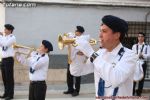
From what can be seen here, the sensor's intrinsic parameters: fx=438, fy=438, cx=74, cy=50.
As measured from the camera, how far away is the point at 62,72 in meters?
12.9

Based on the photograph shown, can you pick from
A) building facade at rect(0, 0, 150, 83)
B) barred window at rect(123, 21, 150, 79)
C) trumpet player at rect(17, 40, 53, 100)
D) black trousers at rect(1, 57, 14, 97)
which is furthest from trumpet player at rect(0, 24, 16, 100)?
barred window at rect(123, 21, 150, 79)

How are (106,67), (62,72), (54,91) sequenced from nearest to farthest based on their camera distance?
(106,67)
(54,91)
(62,72)

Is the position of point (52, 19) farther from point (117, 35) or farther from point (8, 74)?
point (117, 35)

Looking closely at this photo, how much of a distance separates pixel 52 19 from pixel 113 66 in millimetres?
9970

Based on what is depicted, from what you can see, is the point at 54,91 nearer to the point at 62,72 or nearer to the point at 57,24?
the point at 62,72

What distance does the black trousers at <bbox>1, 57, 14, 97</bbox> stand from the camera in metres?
10.5

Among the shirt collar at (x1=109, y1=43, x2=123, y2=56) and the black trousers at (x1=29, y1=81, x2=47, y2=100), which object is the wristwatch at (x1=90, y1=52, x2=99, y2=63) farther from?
the black trousers at (x1=29, y1=81, x2=47, y2=100)

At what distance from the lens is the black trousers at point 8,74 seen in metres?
10.5

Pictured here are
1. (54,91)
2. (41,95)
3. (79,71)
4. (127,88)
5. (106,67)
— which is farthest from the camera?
(54,91)

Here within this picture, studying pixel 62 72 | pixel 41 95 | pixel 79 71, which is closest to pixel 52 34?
pixel 62 72

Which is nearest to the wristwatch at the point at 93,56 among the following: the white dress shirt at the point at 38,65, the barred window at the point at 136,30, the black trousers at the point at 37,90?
the white dress shirt at the point at 38,65

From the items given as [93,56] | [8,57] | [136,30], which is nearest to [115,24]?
[93,56]

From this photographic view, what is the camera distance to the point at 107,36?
142 inches

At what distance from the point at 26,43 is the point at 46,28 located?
76 cm
